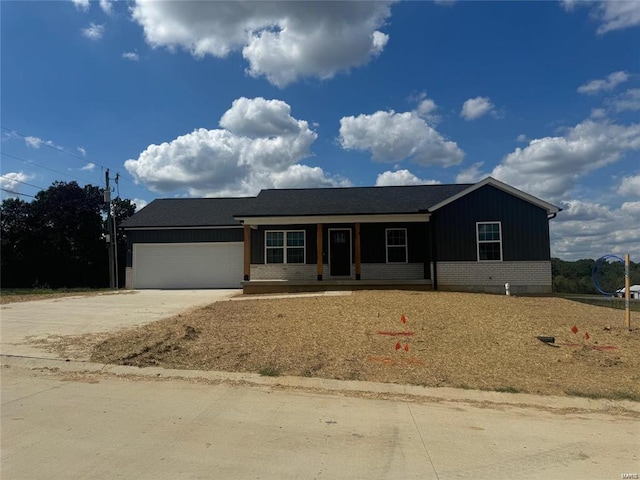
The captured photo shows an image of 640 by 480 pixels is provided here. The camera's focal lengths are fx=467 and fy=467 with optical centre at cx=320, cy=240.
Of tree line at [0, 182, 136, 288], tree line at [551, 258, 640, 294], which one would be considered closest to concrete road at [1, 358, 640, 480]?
tree line at [551, 258, 640, 294]

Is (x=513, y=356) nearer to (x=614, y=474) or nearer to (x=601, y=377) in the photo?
(x=601, y=377)

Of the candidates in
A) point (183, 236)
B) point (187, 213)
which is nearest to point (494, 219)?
point (183, 236)

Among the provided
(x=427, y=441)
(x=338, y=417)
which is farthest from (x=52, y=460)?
(x=427, y=441)

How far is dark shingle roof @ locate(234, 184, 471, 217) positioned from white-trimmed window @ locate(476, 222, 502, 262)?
2420mm

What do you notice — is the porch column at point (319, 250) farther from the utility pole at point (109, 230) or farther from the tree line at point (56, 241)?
the tree line at point (56, 241)

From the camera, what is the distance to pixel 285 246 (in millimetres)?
20484

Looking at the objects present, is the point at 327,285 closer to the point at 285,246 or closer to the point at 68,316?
the point at 285,246

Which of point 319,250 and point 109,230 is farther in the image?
point 109,230

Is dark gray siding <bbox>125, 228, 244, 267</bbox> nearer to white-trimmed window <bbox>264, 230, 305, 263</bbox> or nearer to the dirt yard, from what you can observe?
white-trimmed window <bbox>264, 230, 305, 263</bbox>

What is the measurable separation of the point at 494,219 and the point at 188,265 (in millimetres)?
14744

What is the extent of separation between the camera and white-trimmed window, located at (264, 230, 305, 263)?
67.2ft

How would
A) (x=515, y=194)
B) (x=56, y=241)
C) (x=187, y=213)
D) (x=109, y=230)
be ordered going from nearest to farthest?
(x=515, y=194) → (x=187, y=213) → (x=109, y=230) → (x=56, y=241)

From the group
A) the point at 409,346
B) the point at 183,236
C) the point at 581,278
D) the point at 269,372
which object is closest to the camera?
the point at 269,372

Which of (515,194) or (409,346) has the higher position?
(515,194)
